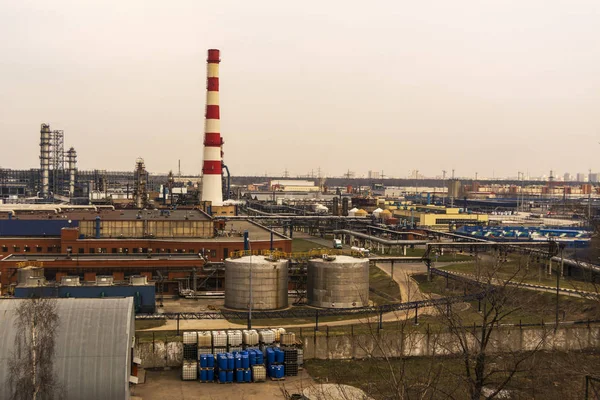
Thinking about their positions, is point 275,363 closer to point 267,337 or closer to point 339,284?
point 267,337

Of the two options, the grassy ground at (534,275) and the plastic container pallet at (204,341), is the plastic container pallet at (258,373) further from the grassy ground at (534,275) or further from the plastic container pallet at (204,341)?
the grassy ground at (534,275)

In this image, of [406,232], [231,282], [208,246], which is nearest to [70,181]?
[406,232]

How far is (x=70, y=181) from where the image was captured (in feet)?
458

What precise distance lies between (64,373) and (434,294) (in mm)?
28238

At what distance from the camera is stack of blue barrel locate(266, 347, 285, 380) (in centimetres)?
2908

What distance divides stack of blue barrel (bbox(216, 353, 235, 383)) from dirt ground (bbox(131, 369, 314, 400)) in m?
0.28

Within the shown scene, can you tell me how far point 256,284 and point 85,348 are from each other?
18.7 metres

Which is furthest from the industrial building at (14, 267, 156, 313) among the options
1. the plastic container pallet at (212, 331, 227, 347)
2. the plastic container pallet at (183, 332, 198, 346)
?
the plastic container pallet at (212, 331, 227, 347)

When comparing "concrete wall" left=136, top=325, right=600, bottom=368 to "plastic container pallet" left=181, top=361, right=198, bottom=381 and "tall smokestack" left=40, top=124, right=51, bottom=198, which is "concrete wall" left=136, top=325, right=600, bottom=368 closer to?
"plastic container pallet" left=181, top=361, right=198, bottom=381

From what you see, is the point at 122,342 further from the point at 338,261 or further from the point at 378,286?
the point at 378,286

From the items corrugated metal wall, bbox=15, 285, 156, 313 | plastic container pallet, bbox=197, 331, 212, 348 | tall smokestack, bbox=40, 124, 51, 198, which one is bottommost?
plastic container pallet, bbox=197, 331, 212, 348

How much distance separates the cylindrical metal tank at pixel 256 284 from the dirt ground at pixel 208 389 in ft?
40.1

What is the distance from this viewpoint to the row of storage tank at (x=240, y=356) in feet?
94.5

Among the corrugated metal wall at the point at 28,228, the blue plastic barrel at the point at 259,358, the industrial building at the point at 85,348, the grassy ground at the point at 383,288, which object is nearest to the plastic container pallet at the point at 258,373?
the blue plastic barrel at the point at 259,358
